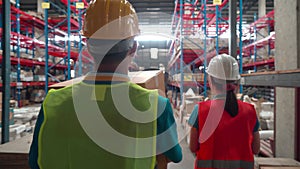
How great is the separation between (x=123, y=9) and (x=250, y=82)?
1273 millimetres

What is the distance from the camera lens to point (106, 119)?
0.84 metres

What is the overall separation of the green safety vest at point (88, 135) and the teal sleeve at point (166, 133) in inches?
1.6

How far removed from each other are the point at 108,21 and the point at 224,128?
104 centimetres

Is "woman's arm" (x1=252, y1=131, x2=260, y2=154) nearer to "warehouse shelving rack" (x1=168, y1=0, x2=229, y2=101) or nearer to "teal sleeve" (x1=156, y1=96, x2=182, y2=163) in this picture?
"teal sleeve" (x1=156, y1=96, x2=182, y2=163)

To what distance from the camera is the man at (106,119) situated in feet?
2.71

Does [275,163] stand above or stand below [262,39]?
below

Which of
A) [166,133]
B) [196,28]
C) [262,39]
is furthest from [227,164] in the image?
[196,28]

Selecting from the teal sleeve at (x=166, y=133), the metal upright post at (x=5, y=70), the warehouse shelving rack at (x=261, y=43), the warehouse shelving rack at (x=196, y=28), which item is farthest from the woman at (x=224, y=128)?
the warehouse shelving rack at (x=261, y=43)

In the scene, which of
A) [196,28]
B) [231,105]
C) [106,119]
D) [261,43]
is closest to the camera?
[106,119]

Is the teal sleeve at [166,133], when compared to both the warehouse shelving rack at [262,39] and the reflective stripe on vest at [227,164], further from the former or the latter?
the warehouse shelving rack at [262,39]

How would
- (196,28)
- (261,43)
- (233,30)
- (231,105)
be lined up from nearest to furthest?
1. (231,105)
2. (233,30)
3. (261,43)
4. (196,28)

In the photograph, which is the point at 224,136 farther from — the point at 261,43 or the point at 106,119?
the point at 261,43

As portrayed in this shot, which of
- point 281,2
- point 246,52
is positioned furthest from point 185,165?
point 246,52

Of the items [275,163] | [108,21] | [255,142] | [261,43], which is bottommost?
[275,163]
